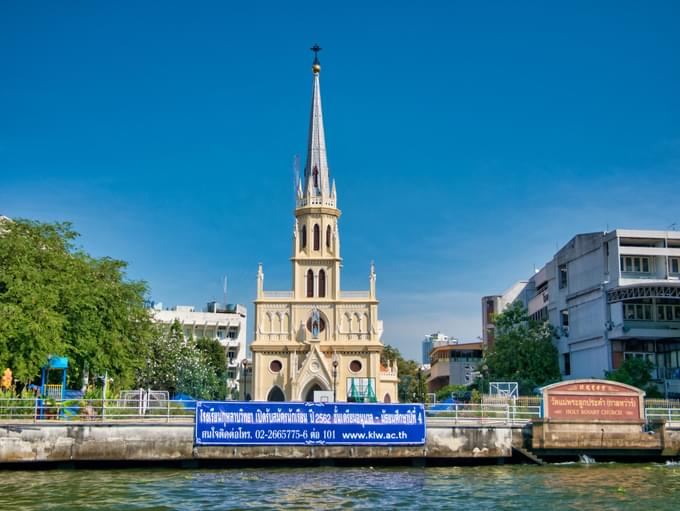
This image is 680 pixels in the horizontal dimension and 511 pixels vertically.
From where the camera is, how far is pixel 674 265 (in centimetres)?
6097

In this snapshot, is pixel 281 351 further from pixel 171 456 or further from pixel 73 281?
pixel 171 456

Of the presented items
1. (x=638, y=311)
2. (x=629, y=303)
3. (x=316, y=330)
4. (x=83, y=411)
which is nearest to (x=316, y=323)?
(x=316, y=330)

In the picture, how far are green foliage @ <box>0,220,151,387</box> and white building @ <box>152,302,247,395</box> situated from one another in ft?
180

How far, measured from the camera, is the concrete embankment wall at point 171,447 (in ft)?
102

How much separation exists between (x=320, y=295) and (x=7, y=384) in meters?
43.8

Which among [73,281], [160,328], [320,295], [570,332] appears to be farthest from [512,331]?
[73,281]

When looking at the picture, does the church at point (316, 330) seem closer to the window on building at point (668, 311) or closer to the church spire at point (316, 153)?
the church spire at point (316, 153)

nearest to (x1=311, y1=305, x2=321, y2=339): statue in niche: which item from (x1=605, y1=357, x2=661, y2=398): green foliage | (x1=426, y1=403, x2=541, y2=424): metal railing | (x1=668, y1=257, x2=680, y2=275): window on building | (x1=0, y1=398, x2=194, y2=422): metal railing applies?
(x1=605, y1=357, x2=661, y2=398): green foliage

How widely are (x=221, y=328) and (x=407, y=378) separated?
26.9m

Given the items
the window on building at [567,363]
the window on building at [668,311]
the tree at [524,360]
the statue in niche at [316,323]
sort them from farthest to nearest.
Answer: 1. the statue in niche at [316,323]
2. the window on building at [567,363]
3. the tree at [524,360]
4. the window on building at [668,311]

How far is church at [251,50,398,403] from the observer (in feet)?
237

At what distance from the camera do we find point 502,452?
34.0 m

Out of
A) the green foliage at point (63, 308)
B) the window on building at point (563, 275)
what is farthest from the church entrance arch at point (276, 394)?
the window on building at point (563, 275)

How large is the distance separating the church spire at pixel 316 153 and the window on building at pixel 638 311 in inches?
1305
